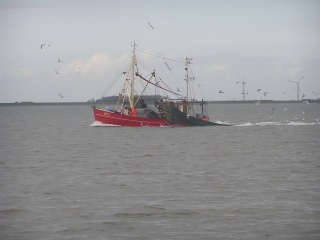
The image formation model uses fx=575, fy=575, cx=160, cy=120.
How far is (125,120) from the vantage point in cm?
7888

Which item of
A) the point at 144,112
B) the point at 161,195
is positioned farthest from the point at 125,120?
the point at 161,195

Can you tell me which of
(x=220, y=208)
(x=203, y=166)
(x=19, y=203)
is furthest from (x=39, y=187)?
(x=203, y=166)

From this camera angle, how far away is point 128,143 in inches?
2191

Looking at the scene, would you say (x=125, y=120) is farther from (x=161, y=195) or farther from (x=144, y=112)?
(x=161, y=195)

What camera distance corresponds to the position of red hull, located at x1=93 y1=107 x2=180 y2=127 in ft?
258

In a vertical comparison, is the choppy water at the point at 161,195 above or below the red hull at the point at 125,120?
below

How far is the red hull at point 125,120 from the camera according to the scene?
258ft

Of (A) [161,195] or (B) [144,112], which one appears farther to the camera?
(B) [144,112]

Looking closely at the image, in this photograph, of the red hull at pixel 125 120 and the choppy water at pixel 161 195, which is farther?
the red hull at pixel 125 120

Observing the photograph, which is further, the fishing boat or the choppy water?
the fishing boat

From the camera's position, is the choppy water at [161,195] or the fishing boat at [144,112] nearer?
the choppy water at [161,195]

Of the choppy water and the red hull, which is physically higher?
the red hull

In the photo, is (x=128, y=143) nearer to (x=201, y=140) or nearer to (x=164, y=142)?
(x=164, y=142)

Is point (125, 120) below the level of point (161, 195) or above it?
above
